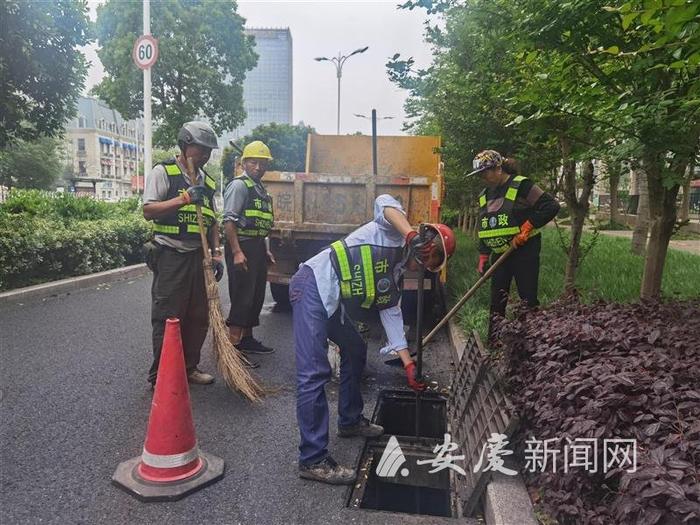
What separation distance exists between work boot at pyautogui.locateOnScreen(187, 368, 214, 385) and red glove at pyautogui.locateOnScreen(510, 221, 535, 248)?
7.99 feet

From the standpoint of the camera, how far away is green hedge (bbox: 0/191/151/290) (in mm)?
7191

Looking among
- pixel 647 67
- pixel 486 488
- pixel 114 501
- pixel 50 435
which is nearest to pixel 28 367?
pixel 50 435

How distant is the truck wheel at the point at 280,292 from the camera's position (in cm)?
702

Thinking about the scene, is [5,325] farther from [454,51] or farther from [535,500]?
[454,51]

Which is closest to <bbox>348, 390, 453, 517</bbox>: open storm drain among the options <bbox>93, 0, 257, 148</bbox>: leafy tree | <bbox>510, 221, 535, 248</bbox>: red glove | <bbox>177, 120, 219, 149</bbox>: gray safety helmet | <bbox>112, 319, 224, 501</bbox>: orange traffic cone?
<bbox>112, 319, 224, 501</bbox>: orange traffic cone

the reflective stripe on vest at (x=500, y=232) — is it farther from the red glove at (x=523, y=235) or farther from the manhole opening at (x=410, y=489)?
the manhole opening at (x=410, y=489)

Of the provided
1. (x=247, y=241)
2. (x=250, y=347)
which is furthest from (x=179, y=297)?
(x=250, y=347)

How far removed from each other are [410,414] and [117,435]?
6.19ft

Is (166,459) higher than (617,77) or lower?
lower

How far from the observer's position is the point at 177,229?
397 cm

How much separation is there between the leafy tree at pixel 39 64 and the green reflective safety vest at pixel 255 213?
181 inches

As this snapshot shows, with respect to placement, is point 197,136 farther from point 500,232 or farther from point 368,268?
point 500,232

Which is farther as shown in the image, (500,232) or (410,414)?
(500,232)

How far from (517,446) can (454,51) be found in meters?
5.90
